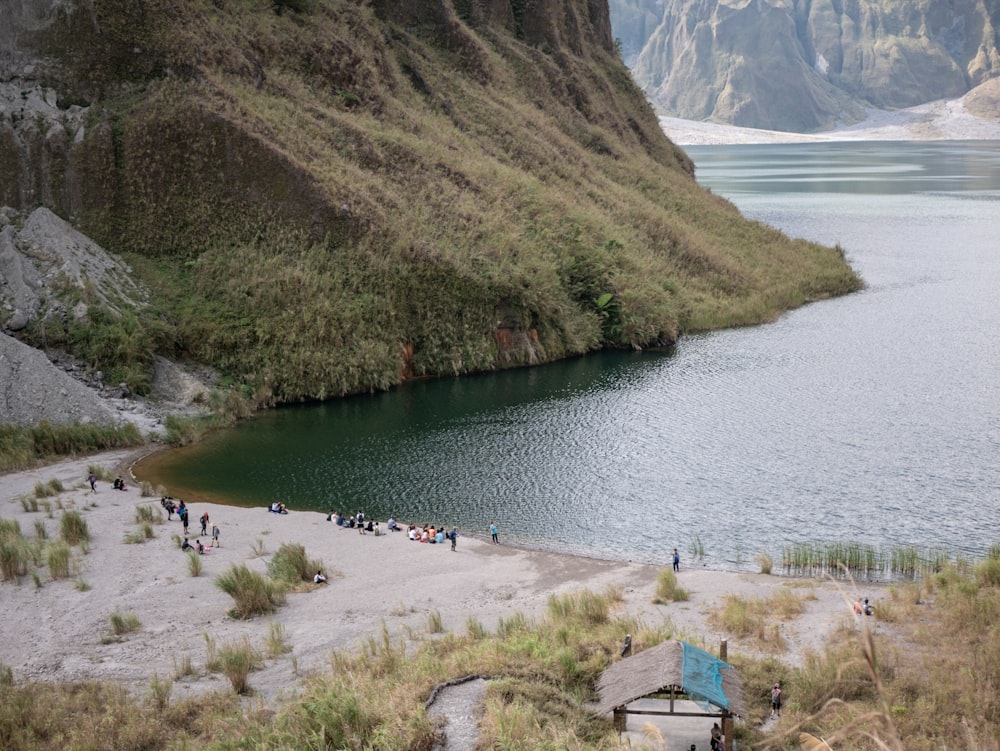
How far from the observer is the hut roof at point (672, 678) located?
19312 millimetres

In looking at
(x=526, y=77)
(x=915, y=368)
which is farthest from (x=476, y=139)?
(x=915, y=368)

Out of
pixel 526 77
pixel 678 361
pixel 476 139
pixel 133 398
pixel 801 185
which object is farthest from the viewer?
pixel 801 185

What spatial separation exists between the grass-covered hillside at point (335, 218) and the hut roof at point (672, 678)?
34942mm

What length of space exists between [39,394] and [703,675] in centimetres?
3668

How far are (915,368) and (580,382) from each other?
62.2 ft

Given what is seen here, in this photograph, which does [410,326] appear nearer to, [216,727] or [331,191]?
[331,191]

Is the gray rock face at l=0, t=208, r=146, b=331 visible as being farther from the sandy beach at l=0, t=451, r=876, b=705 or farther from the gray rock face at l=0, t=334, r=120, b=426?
the sandy beach at l=0, t=451, r=876, b=705

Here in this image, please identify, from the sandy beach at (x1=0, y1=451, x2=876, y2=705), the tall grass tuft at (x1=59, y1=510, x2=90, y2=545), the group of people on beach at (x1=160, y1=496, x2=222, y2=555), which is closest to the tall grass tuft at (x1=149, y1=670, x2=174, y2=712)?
the sandy beach at (x1=0, y1=451, x2=876, y2=705)

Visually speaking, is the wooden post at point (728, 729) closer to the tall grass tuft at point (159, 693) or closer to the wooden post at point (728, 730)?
the wooden post at point (728, 730)

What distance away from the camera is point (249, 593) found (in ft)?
90.6

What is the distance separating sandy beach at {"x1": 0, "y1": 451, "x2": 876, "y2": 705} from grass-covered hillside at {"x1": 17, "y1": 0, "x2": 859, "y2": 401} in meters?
18.7

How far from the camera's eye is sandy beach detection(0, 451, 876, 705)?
24328 millimetres

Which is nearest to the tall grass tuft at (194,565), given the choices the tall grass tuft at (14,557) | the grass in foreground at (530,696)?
the tall grass tuft at (14,557)

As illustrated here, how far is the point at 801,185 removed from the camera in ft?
552
